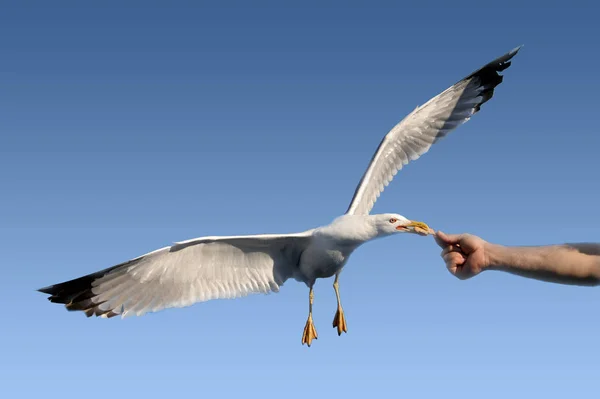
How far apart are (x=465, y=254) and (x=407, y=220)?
4.38ft

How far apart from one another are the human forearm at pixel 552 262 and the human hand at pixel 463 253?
0.13 ft

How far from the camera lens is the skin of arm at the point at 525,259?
2711 mm

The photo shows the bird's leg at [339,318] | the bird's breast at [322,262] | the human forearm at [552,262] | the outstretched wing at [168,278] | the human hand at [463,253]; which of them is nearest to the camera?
the human forearm at [552,262]

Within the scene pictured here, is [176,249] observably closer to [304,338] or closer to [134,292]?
[134,292]

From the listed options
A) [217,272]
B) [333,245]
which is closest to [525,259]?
[333,245]

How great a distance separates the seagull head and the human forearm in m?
1.29

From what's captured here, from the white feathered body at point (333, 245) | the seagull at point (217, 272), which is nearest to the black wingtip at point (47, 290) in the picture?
the seagull at point (217, 272)

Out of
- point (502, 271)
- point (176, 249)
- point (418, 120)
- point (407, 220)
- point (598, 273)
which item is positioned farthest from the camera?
point (418, 120)

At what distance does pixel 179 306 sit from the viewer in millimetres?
5219

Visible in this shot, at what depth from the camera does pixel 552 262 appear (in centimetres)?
275

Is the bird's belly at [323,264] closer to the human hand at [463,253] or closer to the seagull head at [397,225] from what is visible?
the seagull head at [397,225]

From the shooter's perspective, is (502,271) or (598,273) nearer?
(598,273)


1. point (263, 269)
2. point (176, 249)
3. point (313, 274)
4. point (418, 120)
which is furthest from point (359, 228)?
point (418, 120)

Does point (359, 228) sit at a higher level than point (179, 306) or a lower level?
higher
